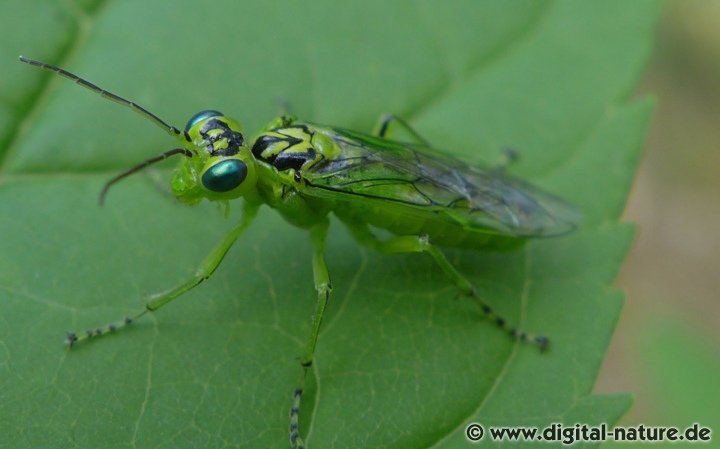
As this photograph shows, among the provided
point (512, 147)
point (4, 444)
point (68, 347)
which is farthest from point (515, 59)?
point (4, 444)

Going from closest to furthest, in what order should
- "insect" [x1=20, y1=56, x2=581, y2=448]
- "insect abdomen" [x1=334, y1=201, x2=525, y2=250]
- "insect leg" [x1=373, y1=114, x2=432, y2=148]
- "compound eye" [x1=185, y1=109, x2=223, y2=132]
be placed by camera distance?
"insect" [x1=20, y1=56, x2=581, y2=448]
"compound eye" [x1=185, y1=109, x2=223, y2=132]
"insect abdomen" [x1=334, y1=201, x2=525, y2=250]
"insect leg" [x1=373, y1=114, x2=432, y2=148]

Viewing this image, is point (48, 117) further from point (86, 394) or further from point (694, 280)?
point (694, 280)

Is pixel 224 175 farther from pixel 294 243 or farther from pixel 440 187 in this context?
pixel 440 187

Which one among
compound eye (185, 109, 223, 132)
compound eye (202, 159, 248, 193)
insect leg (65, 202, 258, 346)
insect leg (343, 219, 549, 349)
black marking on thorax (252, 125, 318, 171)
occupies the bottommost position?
insect leg (343, 219, 549, 349)

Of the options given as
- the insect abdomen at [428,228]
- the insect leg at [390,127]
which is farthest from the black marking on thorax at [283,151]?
the insect leg at [390,127]

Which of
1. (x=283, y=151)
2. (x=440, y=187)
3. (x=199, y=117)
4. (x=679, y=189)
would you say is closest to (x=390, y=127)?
(x=440, y=187)

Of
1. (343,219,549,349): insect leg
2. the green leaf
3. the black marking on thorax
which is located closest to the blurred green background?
the green leaf

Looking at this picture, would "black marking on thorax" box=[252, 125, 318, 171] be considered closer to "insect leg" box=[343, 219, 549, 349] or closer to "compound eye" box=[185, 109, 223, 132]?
"compound eye" box=[185, 109, 223, 132]
